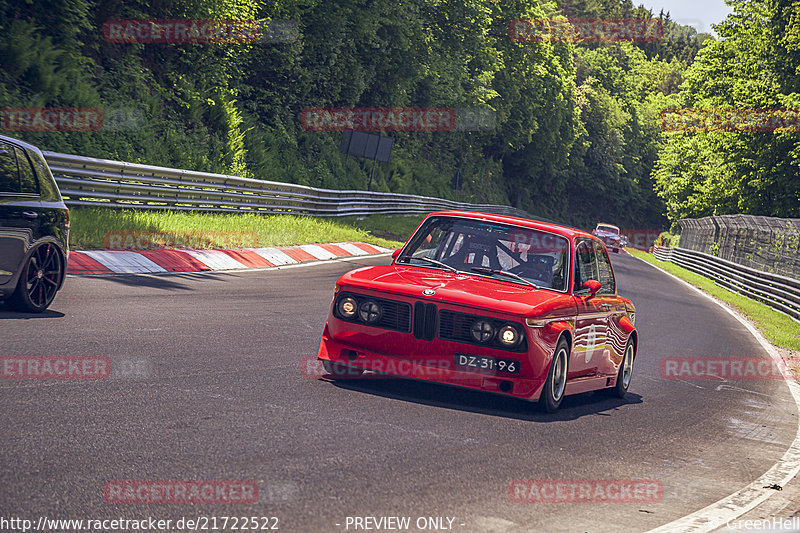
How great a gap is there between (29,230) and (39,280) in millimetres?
543

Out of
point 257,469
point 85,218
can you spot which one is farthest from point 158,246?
point 257,469

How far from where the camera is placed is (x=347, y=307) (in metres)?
7.55

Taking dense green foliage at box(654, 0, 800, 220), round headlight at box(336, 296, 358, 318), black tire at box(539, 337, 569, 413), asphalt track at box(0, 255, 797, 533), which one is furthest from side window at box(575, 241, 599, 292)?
dense green foliage at box(654, 0, 800, 220)

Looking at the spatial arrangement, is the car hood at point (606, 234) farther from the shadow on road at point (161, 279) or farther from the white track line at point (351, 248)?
the shadow on road at point (161, 279)

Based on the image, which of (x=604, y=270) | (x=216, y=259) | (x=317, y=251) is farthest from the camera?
(x=317, y=251)

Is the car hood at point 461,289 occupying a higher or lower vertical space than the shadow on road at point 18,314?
higher

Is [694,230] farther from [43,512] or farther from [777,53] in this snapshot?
[43,512]

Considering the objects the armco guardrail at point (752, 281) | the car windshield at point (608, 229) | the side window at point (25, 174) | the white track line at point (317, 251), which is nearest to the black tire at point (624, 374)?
the side window at point (25, 174)

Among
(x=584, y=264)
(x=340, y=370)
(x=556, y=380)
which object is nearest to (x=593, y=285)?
(x=584, y=264)

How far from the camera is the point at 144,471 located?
4.64 meters

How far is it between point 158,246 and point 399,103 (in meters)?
33.7

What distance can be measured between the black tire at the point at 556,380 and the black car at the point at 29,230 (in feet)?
16.5

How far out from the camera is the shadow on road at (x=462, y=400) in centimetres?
737

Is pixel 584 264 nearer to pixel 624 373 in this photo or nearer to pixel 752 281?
pixel 624 373
